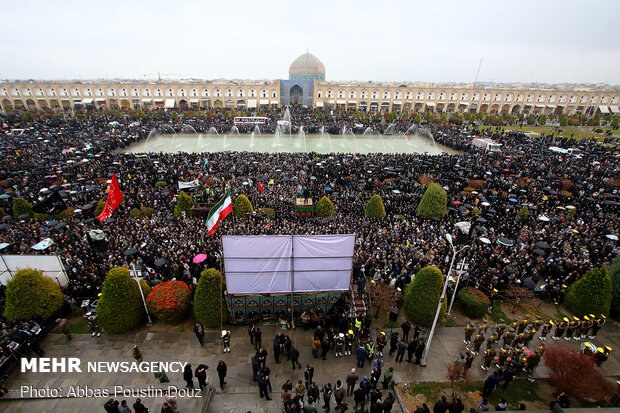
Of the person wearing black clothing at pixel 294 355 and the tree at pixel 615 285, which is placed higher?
the tree at pixel 615 285

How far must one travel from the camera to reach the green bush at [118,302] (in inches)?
341

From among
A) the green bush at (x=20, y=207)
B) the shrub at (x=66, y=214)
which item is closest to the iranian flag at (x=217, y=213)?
the shrub at (x=66, y=214)

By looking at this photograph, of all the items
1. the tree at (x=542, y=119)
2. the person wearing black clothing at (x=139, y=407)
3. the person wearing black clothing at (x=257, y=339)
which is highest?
the tree at (x=542, y=119)

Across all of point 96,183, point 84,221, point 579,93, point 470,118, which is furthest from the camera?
point 579,93

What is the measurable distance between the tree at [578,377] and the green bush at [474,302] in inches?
97.6

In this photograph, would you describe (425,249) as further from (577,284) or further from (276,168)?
(276,168)

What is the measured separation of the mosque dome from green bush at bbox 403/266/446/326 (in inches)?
Answer: 2593

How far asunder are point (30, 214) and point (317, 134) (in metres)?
34.9

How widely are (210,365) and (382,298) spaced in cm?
552

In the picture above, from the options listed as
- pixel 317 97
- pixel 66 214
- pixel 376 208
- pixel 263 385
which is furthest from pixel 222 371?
pixel 317 97

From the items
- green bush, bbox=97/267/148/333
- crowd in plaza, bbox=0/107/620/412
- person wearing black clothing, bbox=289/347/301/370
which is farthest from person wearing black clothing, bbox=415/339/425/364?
green bush, bbox=97/267/148/333

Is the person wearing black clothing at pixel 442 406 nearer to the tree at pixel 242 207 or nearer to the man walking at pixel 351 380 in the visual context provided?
the man walking at pixel 351 380

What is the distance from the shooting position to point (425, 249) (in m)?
13.2

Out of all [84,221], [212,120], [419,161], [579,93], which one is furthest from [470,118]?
[84,221]
